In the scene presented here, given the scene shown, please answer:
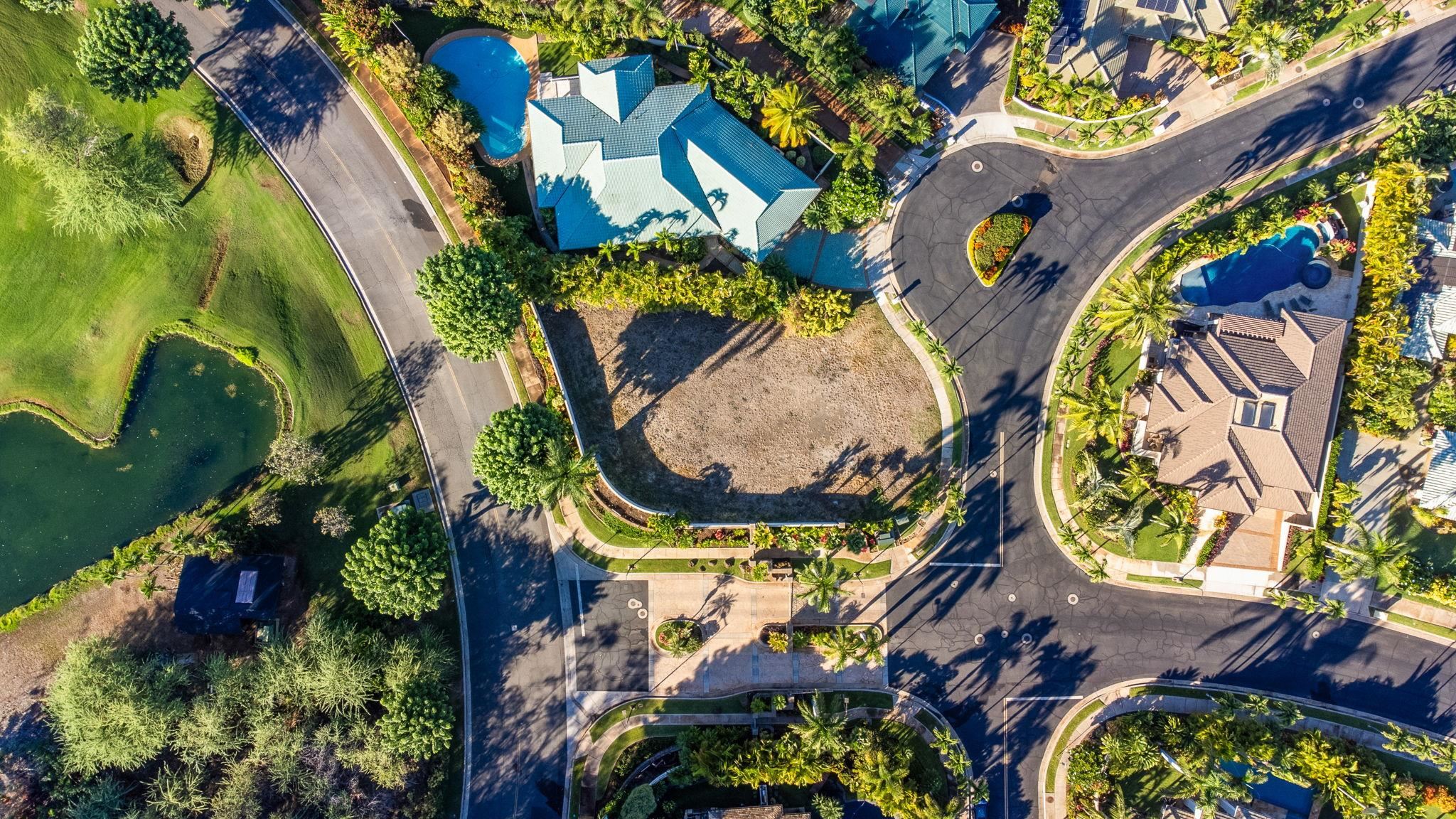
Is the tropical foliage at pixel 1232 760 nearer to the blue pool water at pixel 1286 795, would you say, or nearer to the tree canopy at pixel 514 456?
the blue pool water at pixel 1286 795

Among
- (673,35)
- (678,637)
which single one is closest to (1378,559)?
(678,637)

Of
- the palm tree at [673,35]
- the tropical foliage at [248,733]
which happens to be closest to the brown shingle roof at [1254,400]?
the palm tree at [673,35]

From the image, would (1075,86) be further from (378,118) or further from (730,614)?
(378,118)

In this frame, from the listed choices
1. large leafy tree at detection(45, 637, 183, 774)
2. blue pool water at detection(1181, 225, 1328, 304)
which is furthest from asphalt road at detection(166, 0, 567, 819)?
blue pool water at detection(1181, 225, 1328, 304)

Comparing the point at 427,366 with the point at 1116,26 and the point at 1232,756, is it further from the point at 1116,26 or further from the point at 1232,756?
the point at 1232,756

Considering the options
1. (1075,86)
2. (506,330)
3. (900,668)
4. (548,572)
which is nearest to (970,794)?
(900,668)

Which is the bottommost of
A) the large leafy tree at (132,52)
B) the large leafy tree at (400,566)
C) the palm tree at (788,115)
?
the large leafy tree at (400,566)

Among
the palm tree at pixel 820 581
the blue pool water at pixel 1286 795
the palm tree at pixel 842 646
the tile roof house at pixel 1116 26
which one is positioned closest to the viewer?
the palm tree at pixel 820 581
